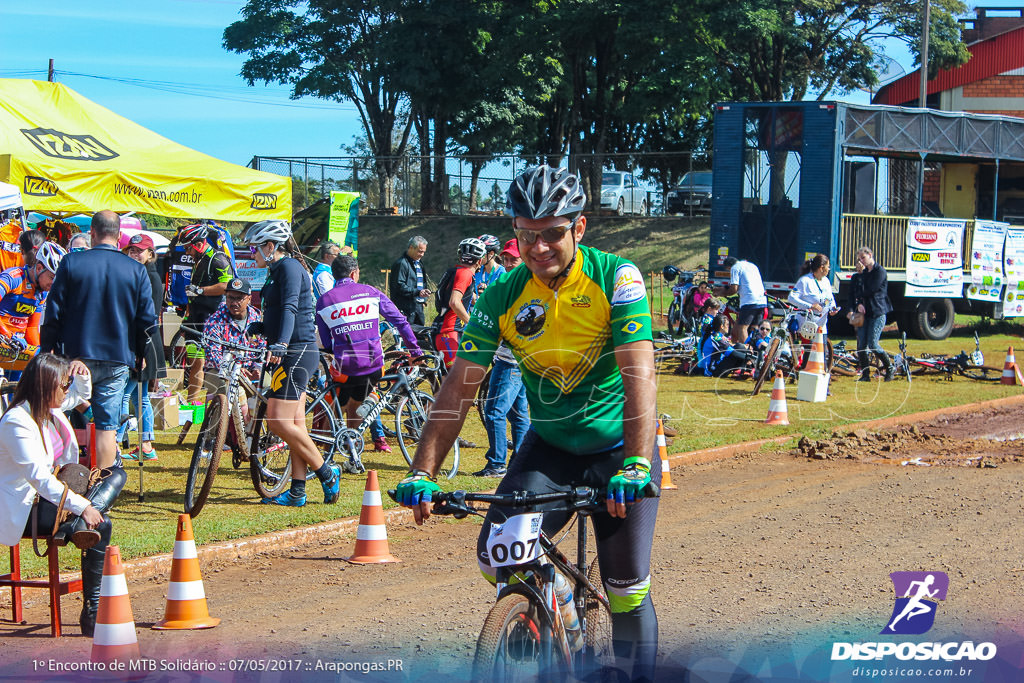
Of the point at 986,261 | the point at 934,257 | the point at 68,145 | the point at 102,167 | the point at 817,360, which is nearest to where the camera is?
the point at 102,167

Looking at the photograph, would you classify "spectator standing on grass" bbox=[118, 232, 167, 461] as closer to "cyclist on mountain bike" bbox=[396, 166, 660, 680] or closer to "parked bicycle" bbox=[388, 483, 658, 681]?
"cyclist on mountain bike" bbox=[396, 166, 660, 680]

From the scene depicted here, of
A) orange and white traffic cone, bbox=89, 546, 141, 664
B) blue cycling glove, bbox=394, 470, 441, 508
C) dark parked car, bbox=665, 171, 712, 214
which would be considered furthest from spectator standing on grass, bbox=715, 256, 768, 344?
dark parked car, bbox=665, 171, 712, 214

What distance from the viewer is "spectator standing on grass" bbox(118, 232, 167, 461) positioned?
8.64 meters

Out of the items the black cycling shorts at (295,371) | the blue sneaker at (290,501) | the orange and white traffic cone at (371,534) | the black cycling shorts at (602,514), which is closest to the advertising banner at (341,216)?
the blue sneaker at (290,501)

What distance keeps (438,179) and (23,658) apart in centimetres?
3815

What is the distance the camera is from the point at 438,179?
42469mm

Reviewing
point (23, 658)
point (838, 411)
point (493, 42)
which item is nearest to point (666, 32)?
point (493, 42)

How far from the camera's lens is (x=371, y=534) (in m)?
7.21

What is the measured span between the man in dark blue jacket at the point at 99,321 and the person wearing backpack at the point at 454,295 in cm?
377

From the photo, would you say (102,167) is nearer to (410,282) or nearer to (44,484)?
(410,282)

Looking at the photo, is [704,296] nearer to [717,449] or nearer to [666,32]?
[717,449]

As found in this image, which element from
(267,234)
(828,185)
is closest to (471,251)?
(267,234)

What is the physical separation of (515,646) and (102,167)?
11515 mm

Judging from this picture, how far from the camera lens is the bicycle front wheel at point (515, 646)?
3.34m
